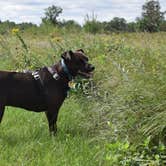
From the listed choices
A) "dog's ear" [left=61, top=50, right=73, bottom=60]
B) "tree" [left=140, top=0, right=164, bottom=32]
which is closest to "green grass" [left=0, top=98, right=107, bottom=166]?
"dog's ear" [left=61, top=50, right=73, bottom=60]

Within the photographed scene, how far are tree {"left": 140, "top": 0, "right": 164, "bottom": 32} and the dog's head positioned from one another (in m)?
1.25

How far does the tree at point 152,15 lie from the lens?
684 cm

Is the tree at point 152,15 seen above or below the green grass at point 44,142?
above

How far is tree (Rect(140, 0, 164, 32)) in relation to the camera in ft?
22.5

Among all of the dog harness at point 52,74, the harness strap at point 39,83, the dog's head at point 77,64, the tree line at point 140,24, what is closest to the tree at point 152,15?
the tree line at point 140,24

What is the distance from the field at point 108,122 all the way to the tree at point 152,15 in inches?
7.8

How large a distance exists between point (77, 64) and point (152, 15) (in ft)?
4.77

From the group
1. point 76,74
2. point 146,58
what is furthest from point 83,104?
point 146,58

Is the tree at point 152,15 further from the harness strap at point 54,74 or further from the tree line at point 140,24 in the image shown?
the harness strap at point 54,74

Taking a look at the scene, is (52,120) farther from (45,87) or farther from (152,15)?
(152,15)

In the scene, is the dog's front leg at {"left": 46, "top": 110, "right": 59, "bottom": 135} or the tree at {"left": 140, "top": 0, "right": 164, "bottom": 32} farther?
the tree at {"left": 140, "top": 0, "right": 164, "bottom": 32}

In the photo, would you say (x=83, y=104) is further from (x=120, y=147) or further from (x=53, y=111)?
(x=120, y=147)

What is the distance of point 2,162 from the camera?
5.11 meters

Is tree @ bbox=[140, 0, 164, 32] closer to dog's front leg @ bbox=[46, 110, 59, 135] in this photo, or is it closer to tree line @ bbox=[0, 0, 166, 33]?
tree line @ bbox=[0, 0, 166, 33]
